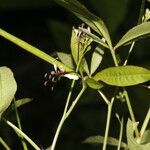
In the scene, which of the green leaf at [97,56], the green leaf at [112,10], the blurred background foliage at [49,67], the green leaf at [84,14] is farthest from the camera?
the blurred background foliage at [49,67]

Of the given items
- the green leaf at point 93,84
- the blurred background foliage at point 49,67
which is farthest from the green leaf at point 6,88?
the blurred background foliage at point 49,67

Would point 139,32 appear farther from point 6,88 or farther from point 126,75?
point 6,88

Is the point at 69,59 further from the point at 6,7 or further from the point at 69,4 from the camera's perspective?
the point at 6,7

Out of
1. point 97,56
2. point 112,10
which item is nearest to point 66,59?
point 97,56

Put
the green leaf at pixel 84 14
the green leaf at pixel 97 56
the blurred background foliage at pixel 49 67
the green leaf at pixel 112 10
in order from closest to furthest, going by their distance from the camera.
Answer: the green leaf at pixel 84 14, the green leaf at pixel 97 56, the green leaf at pixel 112 10, the blurred background foliage at pixel 49 67

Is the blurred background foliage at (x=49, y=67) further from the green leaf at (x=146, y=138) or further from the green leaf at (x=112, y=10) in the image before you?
the green leaf at (x=146, y=138)

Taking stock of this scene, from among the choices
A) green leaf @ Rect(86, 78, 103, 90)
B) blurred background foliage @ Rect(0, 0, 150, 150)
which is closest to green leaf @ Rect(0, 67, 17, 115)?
green leaf @ Rect(86, 78, 103, 90)

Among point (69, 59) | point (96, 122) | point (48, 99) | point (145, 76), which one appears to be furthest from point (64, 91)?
point (145, 76)
